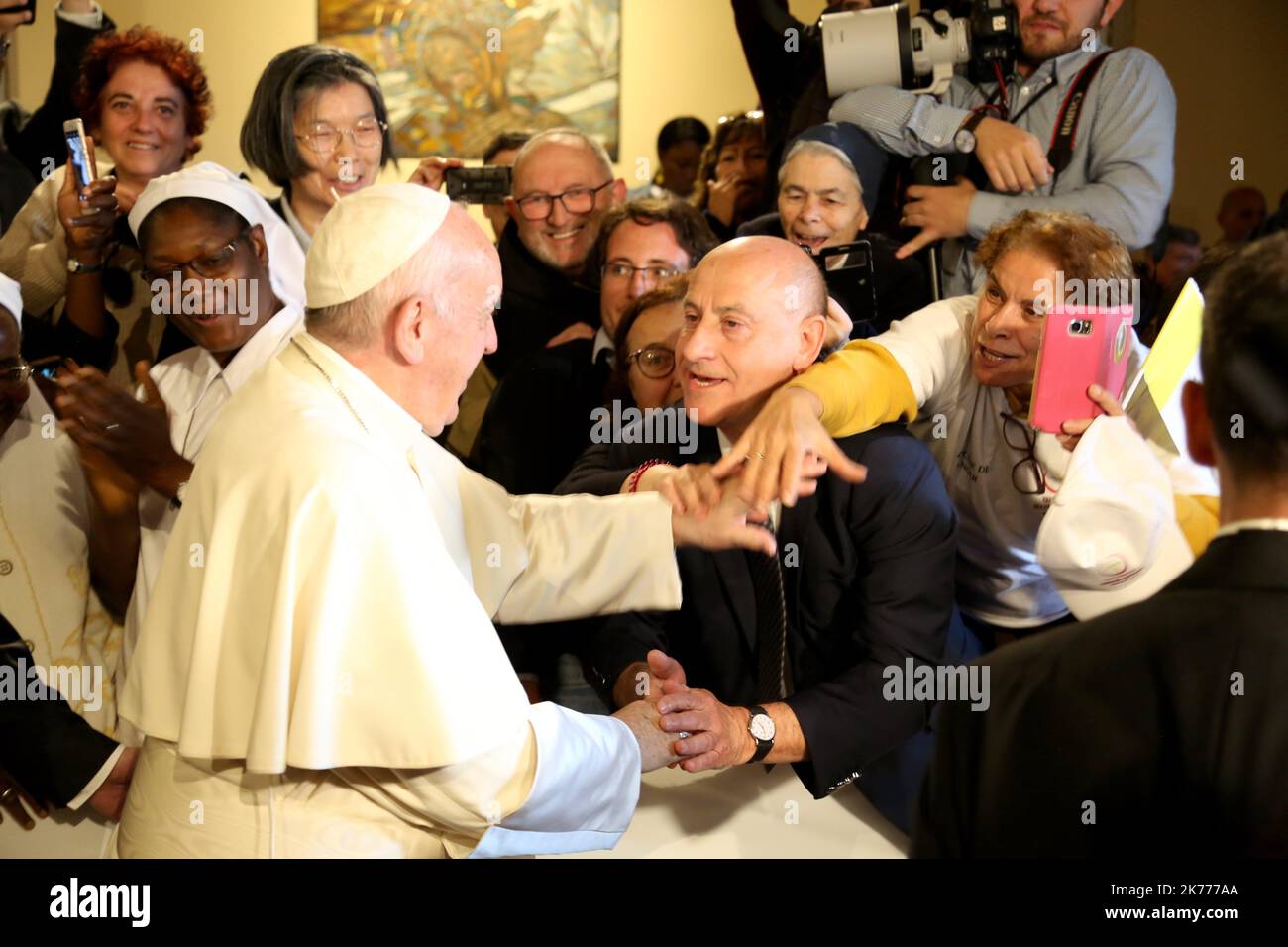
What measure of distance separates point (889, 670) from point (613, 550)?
0.54 metres

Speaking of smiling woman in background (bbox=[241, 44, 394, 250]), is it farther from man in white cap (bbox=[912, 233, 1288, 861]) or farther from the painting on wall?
the painting on wall

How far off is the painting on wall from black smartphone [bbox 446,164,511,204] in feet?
6.45

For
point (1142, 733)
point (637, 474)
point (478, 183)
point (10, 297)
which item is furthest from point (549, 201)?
point (1142, 733)

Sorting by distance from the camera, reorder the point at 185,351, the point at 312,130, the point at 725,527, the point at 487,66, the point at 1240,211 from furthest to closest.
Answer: the point at 487,66 → the point at 1240,211 → the point at 312,130 → the point at 185,351 → the point at 725,527

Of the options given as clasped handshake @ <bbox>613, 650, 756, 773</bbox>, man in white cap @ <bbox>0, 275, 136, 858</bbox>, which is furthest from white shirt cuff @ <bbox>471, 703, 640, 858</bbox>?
man in white cap @ <bbox>0, 275, 136, 858</bbox>

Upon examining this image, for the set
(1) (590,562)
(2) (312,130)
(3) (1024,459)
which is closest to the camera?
(1) (590,562)

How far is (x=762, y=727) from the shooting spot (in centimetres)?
227

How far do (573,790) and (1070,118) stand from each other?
6.76ft

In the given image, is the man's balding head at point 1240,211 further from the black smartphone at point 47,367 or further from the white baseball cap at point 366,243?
the black smartphone at point 47,367

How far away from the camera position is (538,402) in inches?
120

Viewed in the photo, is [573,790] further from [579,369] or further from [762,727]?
[579,369]

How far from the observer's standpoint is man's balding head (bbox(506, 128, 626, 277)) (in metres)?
3.41

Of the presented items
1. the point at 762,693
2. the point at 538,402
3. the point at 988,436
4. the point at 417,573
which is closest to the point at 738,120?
the point at 538,402
